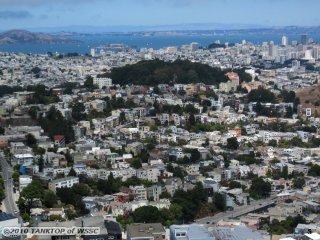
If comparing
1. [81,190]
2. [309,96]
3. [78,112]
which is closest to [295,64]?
[309,96]

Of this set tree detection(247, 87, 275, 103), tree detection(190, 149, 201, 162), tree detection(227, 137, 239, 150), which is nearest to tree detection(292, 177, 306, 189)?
tree detection(190, 149, 201, 162)

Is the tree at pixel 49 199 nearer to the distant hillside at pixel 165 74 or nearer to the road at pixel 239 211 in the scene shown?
the road at pixel 239 211

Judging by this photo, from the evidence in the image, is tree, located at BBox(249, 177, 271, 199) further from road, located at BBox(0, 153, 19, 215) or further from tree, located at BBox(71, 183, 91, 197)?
road, located at BBox(0, 153, 19, 215)

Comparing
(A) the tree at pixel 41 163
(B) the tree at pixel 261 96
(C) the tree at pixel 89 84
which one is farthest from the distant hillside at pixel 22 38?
(A) the tree at pixel 41 163

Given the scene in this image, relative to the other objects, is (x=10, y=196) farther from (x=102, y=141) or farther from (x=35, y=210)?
(x=102, y=141)

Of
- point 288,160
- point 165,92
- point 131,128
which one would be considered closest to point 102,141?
point 131,128

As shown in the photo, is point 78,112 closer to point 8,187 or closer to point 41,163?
point 41,163
